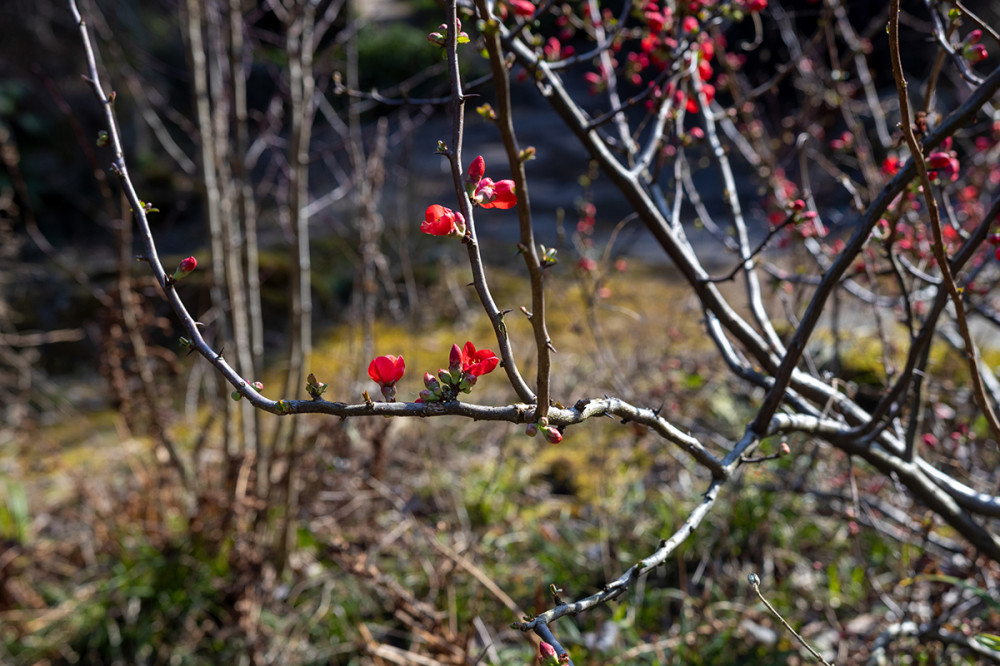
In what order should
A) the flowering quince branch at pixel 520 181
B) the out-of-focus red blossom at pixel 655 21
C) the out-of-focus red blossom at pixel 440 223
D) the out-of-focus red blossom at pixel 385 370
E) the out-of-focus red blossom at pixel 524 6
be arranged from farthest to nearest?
the out-of-focus red blossom at pixel 655 21, the out-of-focus red blossom at pixel 524 6, the out-of-focus red blossom at pixel 385 370, the out-of-focus red blossom at pixel 440 223, the flowering quince branch at pixel 520 181

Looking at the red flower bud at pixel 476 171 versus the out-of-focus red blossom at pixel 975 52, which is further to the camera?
the out-of-focus red blossom at pixel 975 52

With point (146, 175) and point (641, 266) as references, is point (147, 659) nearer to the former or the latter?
point (641, 266)

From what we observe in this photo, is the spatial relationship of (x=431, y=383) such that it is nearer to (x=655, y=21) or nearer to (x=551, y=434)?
(x=551, y=434)

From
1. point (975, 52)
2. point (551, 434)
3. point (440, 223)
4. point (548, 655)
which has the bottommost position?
point (548, 655)

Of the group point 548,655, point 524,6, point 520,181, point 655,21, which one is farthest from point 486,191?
point 655,21

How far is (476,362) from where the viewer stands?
89 cm

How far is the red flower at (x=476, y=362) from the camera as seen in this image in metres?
0.88

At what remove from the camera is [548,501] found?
9.91 ft

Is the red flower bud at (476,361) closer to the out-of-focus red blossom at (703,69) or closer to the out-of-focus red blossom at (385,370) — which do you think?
the out-of-focus red blossom at (385,370)

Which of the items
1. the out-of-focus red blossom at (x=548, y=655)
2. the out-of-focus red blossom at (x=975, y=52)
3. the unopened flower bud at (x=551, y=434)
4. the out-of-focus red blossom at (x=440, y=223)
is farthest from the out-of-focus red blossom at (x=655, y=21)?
the out-of-focus red blossom at (x=548, y=655)

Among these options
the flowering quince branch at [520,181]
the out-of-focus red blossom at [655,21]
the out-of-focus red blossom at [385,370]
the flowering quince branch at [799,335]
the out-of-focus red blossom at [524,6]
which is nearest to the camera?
the flowering quince branch at [520,181]

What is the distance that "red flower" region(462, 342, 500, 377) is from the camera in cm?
88

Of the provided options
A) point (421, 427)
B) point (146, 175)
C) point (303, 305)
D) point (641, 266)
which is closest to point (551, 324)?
point (641, 266)

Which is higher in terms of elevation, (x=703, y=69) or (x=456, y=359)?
(x=703, y=69)
